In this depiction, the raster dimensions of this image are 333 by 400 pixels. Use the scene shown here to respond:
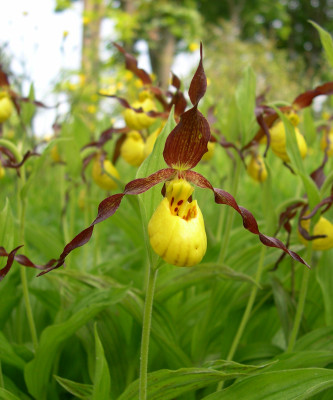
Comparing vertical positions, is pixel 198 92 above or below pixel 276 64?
above

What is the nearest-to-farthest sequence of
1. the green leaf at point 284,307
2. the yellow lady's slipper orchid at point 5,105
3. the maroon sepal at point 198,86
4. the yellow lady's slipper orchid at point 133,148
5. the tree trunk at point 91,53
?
the maroon sepal at point 198,86
the green leaf at point 284,307
the yellow lady's slipper orchid at point 133,148
the yellow lady's slipper orchid at point 5,105
the tree trunk at point 91,53

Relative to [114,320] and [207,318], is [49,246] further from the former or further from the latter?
[207,318]

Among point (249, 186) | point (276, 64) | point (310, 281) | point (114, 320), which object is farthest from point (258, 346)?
point (276, 64)

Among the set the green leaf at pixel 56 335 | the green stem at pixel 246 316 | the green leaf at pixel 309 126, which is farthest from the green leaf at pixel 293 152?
the green leaf at pixel 309 126

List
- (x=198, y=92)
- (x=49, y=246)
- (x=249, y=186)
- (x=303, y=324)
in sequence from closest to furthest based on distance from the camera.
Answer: (x=198, y=92) < (x=303, y=324) < (x=49, y=246) < (x=249, y=186)

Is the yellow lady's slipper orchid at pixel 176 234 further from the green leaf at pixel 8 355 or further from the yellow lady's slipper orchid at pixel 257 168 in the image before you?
the yellow lady's slipper orchid at pixel 257 168

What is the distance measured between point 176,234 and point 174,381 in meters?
0.37

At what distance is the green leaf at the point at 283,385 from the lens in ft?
2.99

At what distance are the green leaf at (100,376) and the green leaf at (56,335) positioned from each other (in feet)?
0.58

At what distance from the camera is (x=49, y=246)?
6.12 feet

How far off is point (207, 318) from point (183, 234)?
64cm

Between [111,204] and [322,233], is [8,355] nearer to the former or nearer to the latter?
[111,204]

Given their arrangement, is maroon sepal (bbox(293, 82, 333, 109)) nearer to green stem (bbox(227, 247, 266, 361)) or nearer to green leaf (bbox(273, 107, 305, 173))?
green leaf (bbox(273, 107, 305, 173))

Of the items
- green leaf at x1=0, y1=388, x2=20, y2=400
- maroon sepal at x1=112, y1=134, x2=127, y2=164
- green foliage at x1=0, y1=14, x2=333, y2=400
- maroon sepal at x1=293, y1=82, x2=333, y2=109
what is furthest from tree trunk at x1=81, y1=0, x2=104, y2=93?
green leaf at x1=0, y1=388, x2=20, y2=400
